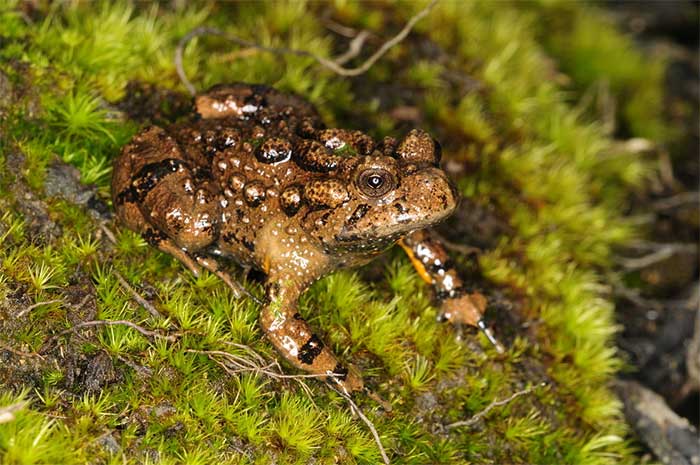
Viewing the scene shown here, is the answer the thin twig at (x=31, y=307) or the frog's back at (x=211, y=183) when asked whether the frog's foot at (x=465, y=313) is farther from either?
the thin twig at (x=31, y=307)

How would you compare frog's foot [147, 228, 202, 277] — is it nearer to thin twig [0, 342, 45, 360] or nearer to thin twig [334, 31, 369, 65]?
thin twig [0, 342, 45, 360]

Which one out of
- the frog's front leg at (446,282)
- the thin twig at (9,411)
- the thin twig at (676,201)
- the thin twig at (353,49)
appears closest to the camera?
the thin twig at (9,411)

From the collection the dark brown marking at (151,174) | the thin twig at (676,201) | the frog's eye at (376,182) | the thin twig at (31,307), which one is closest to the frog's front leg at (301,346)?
the frog's eye at (376,182)

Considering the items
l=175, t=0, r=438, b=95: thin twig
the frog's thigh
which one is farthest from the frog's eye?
l=175, t=0, r=438, b=95: thin twig

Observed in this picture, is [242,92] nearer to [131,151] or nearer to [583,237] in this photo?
[131,151]

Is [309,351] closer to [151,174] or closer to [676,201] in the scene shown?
[151,174]

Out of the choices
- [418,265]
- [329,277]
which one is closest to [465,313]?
[418,265]
